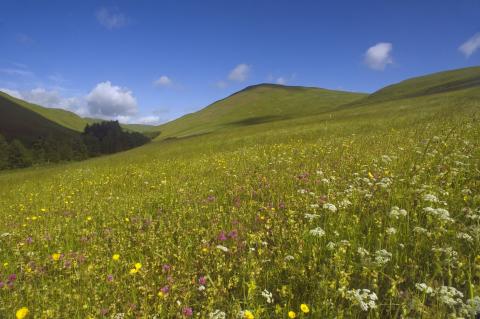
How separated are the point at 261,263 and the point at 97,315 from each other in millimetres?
2165

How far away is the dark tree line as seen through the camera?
10338cm

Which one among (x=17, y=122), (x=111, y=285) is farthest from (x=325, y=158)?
(x=17, y=122)

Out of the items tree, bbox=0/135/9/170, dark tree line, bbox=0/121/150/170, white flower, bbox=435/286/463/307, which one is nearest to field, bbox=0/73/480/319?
white flower, bbox=435/286/463/307

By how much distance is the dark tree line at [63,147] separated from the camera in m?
103

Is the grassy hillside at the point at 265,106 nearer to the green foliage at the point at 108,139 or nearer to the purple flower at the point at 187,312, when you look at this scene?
the green foliage at the point at 108,139

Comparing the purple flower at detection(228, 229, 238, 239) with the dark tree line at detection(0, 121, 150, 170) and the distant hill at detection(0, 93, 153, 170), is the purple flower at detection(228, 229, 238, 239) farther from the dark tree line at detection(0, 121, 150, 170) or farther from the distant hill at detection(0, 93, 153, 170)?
the distant hill at detection(0, 93, 153, 170)

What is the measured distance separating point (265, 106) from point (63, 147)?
89.1 metres

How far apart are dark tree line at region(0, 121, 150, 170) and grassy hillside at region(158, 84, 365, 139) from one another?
3585 centimetres

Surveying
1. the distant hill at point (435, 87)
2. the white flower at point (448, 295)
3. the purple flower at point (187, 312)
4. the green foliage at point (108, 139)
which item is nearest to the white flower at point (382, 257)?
the white flower at point (448, 295)

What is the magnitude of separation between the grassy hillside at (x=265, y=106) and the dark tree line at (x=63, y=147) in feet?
118

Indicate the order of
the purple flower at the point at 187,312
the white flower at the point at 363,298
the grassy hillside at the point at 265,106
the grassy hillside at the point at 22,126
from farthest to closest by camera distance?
the grassy hillside at the point at 22,126 → the grassy hillside at the point at 265,106 → the purple flower at the point at 187,312 → the white flower at the point at 363,298

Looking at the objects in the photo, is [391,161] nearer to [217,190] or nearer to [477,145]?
[477,145]

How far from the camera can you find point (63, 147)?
404 ft


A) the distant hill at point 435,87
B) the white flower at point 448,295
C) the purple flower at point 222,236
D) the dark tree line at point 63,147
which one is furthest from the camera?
the dark tree line at point 63,147
